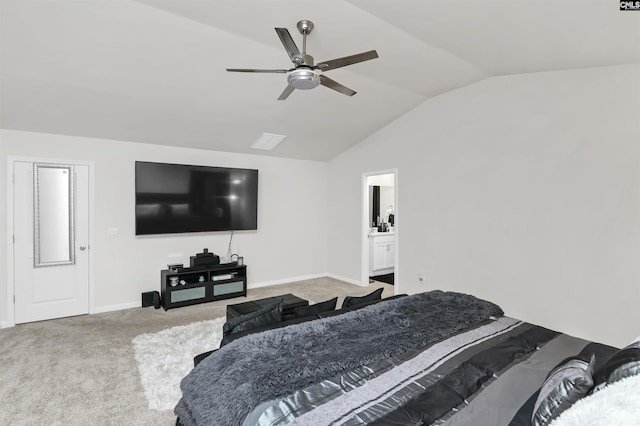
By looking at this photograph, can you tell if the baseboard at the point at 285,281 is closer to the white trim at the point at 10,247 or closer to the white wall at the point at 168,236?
the white wall at the point at 168,236

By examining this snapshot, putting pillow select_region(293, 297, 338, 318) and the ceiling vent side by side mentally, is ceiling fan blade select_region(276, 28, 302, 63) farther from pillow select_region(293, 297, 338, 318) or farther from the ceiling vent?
the ceiling vent

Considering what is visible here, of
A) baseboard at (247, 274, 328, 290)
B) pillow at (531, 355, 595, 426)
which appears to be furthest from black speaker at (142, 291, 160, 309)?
pillow at (531, 355, 595, 426)

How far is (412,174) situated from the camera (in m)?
4.99

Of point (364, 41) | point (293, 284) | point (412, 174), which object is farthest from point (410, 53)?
point (293, 284)

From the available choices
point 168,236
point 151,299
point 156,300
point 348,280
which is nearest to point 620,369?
point 156,300

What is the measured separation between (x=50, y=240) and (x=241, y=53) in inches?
135

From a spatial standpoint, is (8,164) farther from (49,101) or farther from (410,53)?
(410,53)

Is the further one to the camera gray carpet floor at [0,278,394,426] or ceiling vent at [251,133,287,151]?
ceiling vent at [251,133,287,151]

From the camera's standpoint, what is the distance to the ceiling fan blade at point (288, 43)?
207 centimetres

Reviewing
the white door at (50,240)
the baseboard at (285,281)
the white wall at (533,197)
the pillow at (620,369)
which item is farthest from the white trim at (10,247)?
the pillow at (620,369)

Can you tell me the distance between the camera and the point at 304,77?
2398mm

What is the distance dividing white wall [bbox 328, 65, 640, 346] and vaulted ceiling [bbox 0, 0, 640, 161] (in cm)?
34

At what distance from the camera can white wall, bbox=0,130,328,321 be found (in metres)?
4.24

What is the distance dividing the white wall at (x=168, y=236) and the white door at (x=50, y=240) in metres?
0.13
